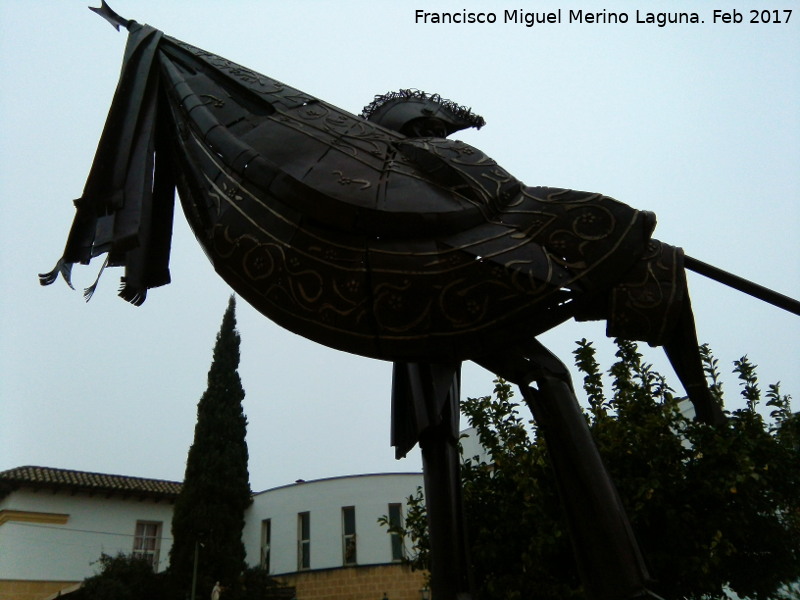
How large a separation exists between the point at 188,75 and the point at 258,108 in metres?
0.54

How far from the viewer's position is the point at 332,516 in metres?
22.7

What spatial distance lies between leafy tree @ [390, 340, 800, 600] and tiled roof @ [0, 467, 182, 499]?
17438 mm

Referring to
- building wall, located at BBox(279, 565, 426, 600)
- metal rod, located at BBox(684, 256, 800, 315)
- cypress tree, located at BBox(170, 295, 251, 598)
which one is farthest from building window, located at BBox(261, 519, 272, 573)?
metal rod, located at BBox(684, 256, 800, 315)

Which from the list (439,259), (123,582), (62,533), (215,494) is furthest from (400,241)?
(62,533)

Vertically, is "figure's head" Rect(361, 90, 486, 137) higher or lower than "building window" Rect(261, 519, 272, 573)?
lower

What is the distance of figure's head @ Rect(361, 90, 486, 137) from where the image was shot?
3672mm

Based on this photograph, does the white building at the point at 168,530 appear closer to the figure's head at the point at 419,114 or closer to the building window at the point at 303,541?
the building window at the point at 303,541

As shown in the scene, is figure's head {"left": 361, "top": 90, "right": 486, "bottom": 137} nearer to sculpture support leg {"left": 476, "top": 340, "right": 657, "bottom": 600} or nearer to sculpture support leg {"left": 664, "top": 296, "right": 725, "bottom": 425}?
sculpture support leg {"left": 476, "top": 340, "right": 657, "bottom": 600}

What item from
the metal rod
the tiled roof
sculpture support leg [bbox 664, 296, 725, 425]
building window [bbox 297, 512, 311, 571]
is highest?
the tiled roof

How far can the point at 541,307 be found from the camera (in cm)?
276

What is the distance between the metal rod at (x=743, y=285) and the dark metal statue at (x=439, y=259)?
10 centimetres

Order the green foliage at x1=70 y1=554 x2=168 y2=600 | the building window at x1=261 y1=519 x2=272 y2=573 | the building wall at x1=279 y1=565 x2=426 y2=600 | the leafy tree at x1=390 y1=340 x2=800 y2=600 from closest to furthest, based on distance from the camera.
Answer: the leafy tree at x1=390 y1=340 x2=800 y2=600 < the green foliage at x1=70 y1=554 x2=168 y2=600 < the building wall at x1=279 y1=565 x2=426 y2=600 < the building window at x1=261 y1=519 x2=272 y2=573

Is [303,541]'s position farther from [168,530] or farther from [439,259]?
[439,259]

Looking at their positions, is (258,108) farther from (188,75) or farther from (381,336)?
(381,336)
